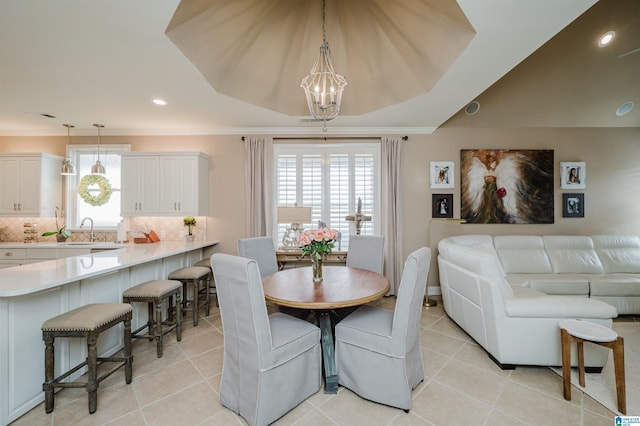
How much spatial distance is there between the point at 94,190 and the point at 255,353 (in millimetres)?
4403

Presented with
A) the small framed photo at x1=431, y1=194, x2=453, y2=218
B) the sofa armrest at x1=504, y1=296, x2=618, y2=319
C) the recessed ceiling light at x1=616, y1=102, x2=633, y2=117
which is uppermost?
the recessed ceiling light at x1=616, y1=102, x2=633, y2=117

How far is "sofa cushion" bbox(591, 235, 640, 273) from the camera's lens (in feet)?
12.1

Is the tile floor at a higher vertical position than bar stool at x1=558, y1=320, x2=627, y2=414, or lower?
lower

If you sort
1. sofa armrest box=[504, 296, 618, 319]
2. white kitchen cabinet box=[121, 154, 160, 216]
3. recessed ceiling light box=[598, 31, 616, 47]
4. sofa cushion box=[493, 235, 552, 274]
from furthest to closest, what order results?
white kitchen cabinet box=[121, 154, 160, 216], sofa cushion box=[493, 235, 552, 274], recessed ceiling light box=[598, 31, 616, 47], sofa armrest box=[504, 296, 618, 319]

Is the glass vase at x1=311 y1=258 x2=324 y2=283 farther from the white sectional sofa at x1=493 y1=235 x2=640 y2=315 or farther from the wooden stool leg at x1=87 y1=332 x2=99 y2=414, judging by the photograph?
the white sectional sofa at x1=493 y1=235 x2=640 y2=315

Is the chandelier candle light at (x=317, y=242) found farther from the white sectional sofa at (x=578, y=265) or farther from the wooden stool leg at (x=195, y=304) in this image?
the white sectional sofa at (x=578, y=265)

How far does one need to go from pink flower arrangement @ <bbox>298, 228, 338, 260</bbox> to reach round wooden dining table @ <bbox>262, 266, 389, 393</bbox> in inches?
11.2

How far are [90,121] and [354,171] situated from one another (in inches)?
162

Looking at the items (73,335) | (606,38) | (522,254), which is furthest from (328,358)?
(606,38)

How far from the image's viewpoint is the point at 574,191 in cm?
421

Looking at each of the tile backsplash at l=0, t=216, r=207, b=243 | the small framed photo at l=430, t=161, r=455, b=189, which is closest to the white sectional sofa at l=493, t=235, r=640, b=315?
the small framed photo at l=430, t=161, r=455, b=189

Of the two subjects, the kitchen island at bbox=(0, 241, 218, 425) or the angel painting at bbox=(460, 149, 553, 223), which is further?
the angel painting at bbox=(460, 149, 553, 223)

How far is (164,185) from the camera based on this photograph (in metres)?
4.02

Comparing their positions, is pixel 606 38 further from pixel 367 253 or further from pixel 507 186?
pixel 367 253
